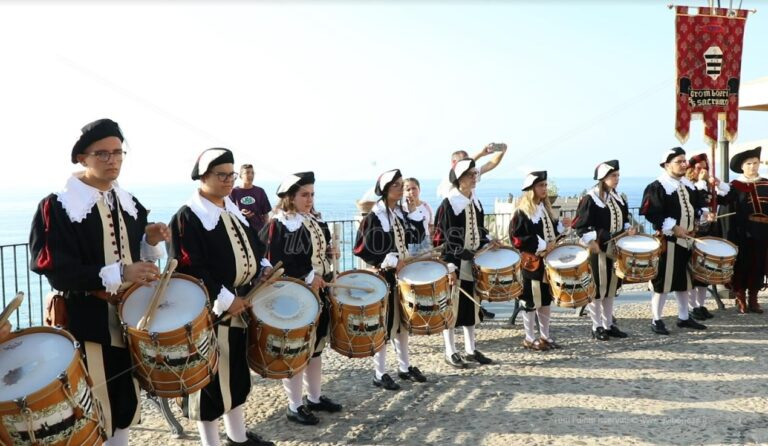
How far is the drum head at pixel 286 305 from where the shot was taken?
3.66 metres

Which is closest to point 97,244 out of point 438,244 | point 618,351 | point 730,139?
point 438,244

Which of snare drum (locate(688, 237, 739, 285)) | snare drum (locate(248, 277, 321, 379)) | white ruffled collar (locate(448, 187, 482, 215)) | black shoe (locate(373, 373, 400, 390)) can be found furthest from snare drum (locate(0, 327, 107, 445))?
snare drum (locate(688, 237, 739, 285))

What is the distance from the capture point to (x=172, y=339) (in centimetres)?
287

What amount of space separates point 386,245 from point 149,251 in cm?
207

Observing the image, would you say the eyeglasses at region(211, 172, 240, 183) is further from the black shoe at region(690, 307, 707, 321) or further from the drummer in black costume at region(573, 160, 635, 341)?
the black shoe at region(690, 307, 707, 321)

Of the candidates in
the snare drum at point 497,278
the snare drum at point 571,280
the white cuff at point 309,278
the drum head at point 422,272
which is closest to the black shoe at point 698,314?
the snare drum at point 571,280

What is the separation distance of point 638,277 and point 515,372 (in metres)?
1.67

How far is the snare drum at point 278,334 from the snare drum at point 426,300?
3.49 ft

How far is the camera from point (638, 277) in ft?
19.7

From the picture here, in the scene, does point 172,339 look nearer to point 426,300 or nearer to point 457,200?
point 426,300

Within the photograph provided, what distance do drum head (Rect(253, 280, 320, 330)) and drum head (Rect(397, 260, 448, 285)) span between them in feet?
3.42

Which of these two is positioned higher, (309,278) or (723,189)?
(723,189)

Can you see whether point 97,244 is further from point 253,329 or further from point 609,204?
point 609,204

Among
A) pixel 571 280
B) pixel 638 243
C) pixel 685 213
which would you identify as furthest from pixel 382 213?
pixel 685 213
